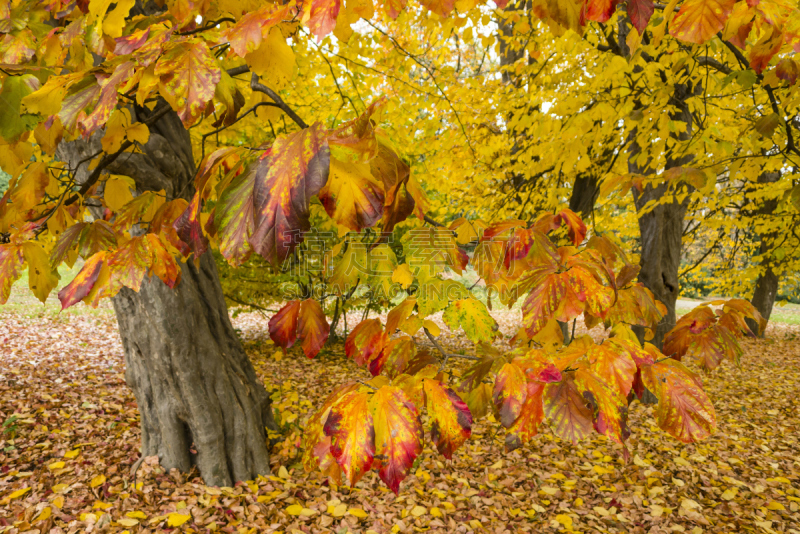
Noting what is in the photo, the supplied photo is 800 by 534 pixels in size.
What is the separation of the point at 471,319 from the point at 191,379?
2.25 meters

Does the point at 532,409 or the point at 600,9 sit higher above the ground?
the point at 600,9

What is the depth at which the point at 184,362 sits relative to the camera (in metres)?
2.77

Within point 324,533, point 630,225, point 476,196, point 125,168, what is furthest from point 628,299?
point 630,225

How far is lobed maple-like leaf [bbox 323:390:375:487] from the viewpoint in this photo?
2.85ft

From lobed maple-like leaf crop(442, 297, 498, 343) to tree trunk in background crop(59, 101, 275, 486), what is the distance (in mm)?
1988

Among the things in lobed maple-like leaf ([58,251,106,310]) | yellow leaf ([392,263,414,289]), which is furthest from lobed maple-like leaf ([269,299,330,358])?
lobed maple-like leaf ([58,251,106,310])

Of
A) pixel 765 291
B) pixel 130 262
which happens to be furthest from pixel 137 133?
pixel 765 291

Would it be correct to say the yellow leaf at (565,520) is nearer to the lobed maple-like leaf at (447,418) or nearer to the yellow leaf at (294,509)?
the yellow leaf at (294,509)

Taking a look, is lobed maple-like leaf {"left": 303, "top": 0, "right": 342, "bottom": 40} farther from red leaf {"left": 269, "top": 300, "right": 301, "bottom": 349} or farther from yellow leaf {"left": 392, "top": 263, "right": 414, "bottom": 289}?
red leaf {"left": 269, "top": 300, "right": 301, "bottom": 349}

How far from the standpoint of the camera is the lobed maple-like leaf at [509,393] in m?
1.03

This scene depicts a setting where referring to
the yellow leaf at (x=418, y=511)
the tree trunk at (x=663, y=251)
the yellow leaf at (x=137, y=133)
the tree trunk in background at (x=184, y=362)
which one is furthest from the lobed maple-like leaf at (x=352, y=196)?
the tree trunk at (x=663, y=251)

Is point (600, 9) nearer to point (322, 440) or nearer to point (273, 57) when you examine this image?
point (273, 57)

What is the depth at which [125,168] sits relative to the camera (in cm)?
225

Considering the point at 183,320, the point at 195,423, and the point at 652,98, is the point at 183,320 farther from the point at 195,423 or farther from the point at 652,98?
the point at 652,98
